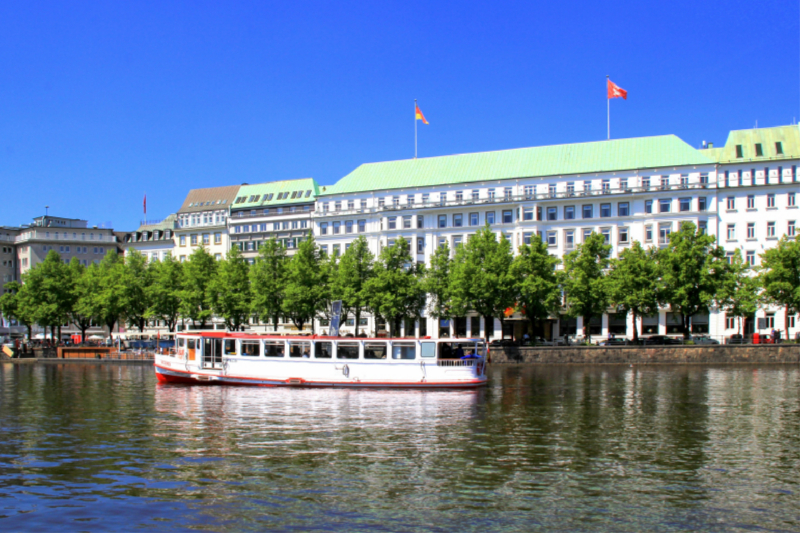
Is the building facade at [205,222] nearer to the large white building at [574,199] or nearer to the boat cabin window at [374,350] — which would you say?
the large white building at [574,199]

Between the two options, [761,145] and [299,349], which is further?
[761,145]

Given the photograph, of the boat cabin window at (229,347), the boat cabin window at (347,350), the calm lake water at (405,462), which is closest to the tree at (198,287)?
the boat cabin window at (229,347)

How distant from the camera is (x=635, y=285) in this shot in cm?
9444

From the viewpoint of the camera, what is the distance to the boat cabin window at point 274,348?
60.4m

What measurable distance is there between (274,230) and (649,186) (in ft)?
244

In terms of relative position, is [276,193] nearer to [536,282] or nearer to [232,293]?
[232,293]

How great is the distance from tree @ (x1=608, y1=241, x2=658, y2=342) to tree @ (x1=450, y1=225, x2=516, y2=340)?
45.5ft

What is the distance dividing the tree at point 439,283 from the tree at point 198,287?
1396 inches

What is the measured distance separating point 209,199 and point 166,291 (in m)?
47.4

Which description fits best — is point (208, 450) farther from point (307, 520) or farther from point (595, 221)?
point (595, 221)

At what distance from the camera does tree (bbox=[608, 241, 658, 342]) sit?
93.6m

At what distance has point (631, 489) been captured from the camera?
24.2 meters

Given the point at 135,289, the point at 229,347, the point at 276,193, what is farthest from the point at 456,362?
the point at 276,193

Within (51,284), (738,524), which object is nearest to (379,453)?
(738,524)
